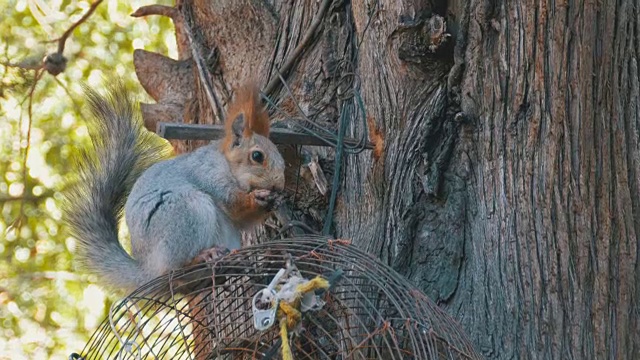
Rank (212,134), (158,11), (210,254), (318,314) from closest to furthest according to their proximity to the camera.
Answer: (318,314) → (210,254) → (212,134) → (158,11)

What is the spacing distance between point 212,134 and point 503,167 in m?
0.63

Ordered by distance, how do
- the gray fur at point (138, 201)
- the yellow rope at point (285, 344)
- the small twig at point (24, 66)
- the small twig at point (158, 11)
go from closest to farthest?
the yellow rope at point (285, 344) → the gray fur at point (138, 201) → the small twig at point (158, 11) → the small twig at point (24, 66)

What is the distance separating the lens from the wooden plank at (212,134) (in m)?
1.78

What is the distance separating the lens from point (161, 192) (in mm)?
1945

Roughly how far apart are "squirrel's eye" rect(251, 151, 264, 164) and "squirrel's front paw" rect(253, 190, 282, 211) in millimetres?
75

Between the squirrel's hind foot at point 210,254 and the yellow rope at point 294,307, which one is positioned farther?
the squirrel's hind foot at point 210,254

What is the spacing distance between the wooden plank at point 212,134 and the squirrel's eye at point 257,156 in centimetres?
5

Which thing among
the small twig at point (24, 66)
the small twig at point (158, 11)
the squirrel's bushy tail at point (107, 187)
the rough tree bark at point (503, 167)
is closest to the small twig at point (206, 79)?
the small twig at point (158, 11)

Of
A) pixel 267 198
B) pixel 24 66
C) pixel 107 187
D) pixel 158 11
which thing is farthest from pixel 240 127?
pixel 24 66

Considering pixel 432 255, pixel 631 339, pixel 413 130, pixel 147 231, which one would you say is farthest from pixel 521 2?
pixel 147 231

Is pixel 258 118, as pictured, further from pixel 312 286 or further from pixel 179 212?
pixel 312 286

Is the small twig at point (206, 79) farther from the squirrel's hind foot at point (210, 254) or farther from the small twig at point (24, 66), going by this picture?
the small twig at point (24, 66)

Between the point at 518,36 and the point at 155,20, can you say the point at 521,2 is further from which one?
the point at 155,20

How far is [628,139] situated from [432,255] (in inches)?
16.8
